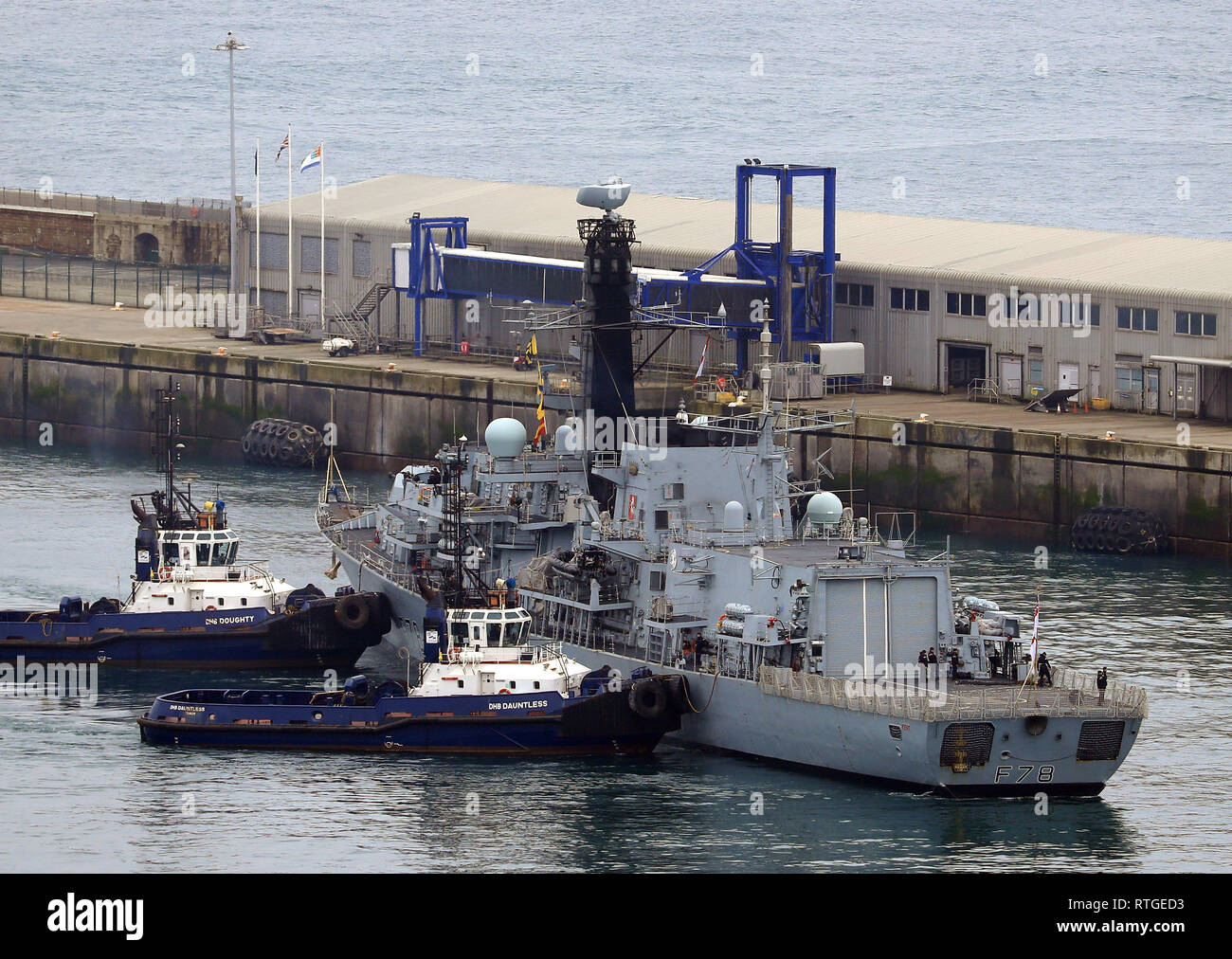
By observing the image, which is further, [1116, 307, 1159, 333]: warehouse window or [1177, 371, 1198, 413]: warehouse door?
[1116, 307, 1159, 333]: warehouse window

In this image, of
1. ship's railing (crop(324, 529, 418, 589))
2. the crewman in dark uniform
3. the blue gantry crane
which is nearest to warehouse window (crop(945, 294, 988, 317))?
the blue gantry crane

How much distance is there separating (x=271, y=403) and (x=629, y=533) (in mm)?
44826

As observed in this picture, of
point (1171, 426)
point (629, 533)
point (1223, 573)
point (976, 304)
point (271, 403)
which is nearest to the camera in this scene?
point (629, 533)

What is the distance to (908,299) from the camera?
95.4 meters

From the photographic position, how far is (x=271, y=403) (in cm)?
10200

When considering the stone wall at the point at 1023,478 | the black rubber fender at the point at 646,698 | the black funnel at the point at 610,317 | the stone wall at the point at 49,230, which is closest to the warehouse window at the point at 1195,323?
the stone wall at the point at 1023,478

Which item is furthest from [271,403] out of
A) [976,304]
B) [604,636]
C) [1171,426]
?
[604,636]

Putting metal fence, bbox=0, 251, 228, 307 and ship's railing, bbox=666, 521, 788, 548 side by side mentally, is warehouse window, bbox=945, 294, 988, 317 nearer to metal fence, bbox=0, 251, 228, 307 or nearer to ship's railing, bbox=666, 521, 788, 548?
ship's railing, bbox=666, 521, 788, 548

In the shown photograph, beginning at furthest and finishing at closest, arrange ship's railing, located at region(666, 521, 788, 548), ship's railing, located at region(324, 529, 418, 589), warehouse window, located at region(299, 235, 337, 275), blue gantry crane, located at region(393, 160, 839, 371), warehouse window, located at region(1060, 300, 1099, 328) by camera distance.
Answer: warehouse window, located at region(299, 235, 337, 275)
blue gantry crane, located at region(393, 160, 839, 371)
warehouse window, located at region(1060, 300, 1099, 328)
ship's railing, located at region(324, 529, 418, 589)
ship's railing, located at region(666, 521, 788, 548)

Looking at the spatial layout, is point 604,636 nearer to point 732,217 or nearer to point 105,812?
point 105,812

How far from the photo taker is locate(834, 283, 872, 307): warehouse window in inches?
3809

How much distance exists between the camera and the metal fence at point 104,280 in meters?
122

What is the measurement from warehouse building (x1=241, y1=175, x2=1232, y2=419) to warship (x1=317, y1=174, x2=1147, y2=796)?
90.4 feet

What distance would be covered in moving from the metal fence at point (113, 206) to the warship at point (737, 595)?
65.0 meters
